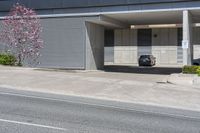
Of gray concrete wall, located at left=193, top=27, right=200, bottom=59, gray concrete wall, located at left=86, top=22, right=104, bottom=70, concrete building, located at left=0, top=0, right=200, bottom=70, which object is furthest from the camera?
gray concrete wall, located at left=193, top=27, right=200, bottom=59

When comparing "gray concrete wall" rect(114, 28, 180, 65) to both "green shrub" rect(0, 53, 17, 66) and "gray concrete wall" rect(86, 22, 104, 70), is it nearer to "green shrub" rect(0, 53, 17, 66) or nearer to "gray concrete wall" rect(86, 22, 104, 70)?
"gray concrete wall" rect(86, 22, 104, 70)

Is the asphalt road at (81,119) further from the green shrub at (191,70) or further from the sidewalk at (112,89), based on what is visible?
the green shrub at (191,70)

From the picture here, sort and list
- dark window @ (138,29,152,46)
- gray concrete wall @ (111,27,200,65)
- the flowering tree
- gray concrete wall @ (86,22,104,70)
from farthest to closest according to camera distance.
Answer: dark window @ (138,29,152,46), gray concrete wall @ (111,27,200,65), gray concrete wall @ (86,22,104,70), the flowering tree

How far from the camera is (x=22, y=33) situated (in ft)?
98.8

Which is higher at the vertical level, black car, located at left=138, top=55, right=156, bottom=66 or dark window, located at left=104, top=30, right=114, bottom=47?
dark window, located at left=104, top=30, right=114, bottom=47

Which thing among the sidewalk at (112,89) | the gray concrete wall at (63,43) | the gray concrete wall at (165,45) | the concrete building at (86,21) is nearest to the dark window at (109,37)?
the gray concrete wall at (165,45)

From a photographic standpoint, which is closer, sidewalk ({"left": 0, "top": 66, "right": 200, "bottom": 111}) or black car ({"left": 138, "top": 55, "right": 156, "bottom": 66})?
sidewalk ({"left": 0, "top": 66, "right": 200, "bottom": 111})

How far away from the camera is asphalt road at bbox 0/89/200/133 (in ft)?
31.3

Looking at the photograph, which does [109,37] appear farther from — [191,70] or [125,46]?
[191,70]

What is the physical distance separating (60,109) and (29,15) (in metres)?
20.8

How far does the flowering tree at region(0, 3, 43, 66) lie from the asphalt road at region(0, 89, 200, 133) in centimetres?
1626

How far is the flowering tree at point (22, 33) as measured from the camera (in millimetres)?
30219

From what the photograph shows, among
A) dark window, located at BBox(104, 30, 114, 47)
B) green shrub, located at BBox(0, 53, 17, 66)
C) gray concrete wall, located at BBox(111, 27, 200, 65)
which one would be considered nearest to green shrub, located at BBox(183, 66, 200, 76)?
green shrub, located at BBox(0, 53, 17, 66)

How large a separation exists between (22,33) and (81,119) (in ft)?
66.5
